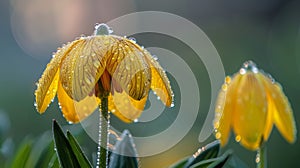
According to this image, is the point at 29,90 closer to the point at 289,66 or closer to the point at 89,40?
the point at 289,66

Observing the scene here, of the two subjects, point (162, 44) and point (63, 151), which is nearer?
point (63, 151)

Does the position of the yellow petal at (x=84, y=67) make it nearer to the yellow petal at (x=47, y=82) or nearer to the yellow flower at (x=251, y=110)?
the yellow petal at (x=47, y=82)

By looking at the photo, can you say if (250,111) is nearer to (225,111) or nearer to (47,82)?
(225,111)

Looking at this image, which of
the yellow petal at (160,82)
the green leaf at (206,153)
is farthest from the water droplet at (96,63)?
the green leaf at (206,153)

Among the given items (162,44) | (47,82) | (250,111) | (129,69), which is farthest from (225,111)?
(162,44)

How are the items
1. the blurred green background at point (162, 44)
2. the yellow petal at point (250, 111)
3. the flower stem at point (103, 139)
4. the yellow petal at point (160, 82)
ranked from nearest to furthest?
the flower stem at point (103, 139) < the yellow petal at point (160, 82) < the yellow petal at point (250, 111) < the blurred green background at point (162, 44)

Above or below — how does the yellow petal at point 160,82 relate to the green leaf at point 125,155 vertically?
above
